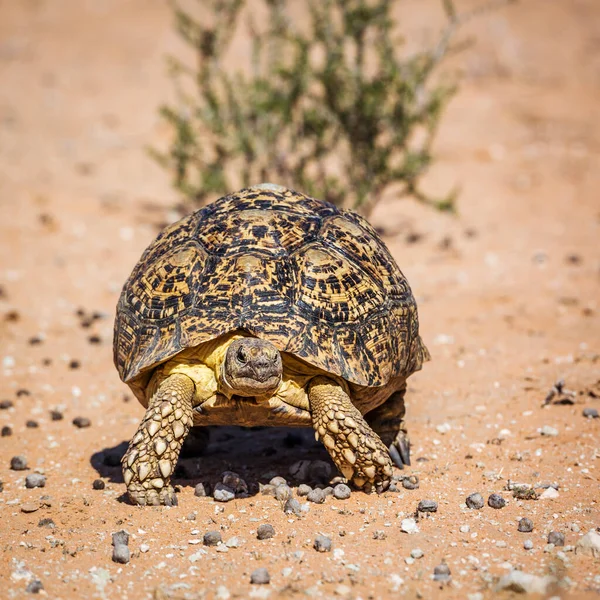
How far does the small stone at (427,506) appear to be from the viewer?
4.08 m

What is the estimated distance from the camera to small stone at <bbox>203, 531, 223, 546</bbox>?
12.4ft

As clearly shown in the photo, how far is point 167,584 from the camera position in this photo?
3428 mm

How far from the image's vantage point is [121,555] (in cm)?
359

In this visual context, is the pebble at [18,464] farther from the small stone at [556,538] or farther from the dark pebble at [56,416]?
the small stone at [556,538]

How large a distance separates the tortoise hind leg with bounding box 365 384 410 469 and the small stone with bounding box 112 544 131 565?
Result: 1.77m

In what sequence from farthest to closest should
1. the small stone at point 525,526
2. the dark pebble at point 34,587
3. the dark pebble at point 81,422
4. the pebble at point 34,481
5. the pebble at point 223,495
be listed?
the dark pebble at point 81,422, the pebble at point 34,481, the pebble at point 223,495, the small stone at point 525,526, the dark pebble at point 34,587

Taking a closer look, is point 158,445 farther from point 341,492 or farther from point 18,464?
point 18,464

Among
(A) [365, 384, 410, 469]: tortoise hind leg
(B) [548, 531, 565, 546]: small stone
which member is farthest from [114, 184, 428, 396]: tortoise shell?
(B) [548, 531, 565, 546]: small stone

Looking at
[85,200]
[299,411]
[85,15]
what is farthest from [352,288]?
[85,15]

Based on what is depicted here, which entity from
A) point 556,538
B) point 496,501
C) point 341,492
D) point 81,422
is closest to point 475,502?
point 496,501

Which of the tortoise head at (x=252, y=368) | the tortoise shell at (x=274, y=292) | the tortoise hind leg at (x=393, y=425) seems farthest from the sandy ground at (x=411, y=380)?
the tortoise shell at (x=274, y=292)

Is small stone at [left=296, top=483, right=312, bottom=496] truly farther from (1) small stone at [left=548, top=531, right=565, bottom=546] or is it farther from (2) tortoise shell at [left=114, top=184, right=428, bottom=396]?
(1) small stone at [left=548, top=531, right=565, bottom=546]

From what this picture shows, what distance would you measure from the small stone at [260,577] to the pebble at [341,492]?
2.91 ft

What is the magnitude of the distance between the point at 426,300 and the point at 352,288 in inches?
151
